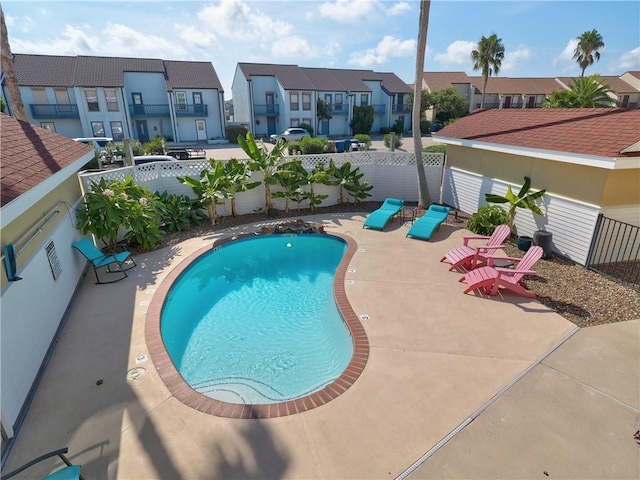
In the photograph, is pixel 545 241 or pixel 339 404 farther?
pixel 545 241

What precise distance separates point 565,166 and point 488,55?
4360 cm

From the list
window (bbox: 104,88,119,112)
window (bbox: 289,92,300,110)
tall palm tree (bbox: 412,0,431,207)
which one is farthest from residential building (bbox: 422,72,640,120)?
tall palm tree (bbox: 412,0,431,207)

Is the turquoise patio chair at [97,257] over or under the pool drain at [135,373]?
over

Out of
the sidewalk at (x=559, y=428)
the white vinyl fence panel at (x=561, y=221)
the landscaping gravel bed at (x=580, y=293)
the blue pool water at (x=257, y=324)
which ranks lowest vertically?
the blue pool water at (x=257, y=324)

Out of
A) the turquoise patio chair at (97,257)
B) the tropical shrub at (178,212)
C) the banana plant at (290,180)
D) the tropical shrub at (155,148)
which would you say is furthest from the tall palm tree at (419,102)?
the tropical shrub at (155,148)

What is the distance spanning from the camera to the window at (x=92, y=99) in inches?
1425

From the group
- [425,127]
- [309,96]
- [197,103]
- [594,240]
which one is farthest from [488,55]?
[594,240]

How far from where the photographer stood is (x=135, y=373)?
6.20m

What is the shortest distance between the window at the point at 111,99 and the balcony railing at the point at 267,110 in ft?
49.8

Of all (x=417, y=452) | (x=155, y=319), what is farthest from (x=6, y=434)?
(x=417, y=452)

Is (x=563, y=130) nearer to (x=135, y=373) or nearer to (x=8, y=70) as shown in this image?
(x=135, y=373)

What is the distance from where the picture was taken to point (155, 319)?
779cm

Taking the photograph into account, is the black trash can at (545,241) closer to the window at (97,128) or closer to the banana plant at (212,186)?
the banana plant at (212,186)

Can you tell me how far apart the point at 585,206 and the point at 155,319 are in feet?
37.2
